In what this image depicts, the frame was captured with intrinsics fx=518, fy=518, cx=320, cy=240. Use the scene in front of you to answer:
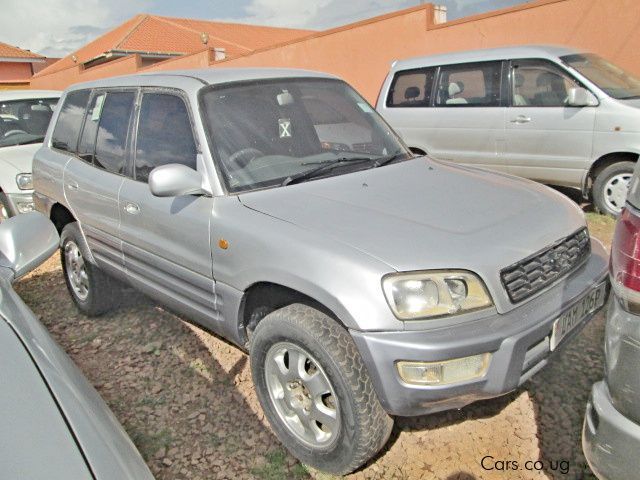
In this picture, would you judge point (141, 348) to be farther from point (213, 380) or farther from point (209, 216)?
point (209, 216)

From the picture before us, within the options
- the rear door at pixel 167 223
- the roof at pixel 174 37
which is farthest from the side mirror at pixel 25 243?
the roof at pixel 174 37

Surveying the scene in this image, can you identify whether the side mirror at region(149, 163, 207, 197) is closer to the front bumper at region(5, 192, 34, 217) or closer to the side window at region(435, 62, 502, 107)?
the front bumper at region(5, 192, 34, 217)

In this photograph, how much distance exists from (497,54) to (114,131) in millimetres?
4803

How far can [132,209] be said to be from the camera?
3.26m

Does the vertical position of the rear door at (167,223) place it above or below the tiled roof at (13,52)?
below

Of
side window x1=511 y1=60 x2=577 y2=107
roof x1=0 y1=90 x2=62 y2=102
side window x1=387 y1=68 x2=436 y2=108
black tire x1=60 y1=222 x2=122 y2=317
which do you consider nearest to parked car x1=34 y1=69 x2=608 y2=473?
black tire x1=60 y1=222 x2=122 y2=317

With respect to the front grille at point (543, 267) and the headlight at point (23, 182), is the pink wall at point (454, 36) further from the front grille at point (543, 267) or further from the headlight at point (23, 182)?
the headlight at point (23, 182)

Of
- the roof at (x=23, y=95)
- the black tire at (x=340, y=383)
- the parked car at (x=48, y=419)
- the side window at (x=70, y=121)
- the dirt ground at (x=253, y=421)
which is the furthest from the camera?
the roof at (x=23, y=95)

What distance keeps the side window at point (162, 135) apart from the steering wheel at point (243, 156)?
232 mm

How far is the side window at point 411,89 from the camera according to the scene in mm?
7102

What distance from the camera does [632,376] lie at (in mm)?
1603

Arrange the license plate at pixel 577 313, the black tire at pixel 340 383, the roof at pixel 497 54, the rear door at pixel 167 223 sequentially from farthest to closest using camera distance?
the roof at pixel 497 54 → the rear door at pixel 167 223 → the license plate at pixel 577 313 → the black tire at pixel 340 383

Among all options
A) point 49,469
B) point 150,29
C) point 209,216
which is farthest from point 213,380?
point 150,29

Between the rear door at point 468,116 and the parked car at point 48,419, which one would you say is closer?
the parked car at point 48,419
